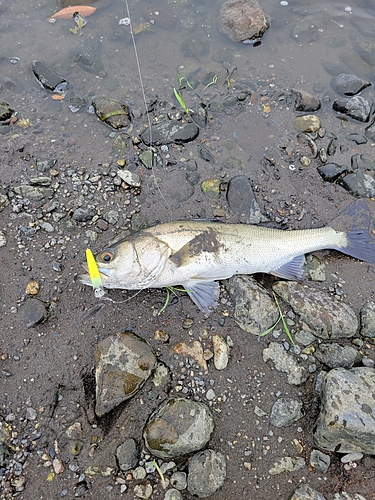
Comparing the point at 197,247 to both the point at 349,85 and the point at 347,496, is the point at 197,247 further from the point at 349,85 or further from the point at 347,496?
the point at 349,85

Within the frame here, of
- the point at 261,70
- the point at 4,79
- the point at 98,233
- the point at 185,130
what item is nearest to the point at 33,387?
the point at 98,233

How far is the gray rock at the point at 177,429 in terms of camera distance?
3846mm

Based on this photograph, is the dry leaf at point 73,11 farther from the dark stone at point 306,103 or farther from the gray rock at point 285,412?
the gray rock at point 285,412

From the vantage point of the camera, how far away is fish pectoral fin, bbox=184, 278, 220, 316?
468 centimetres

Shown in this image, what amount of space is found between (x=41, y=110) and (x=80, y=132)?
81cm

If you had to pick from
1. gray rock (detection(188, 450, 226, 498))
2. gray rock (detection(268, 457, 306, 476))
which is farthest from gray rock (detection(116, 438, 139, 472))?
gray rock (detection(268, 457, 306, 476))

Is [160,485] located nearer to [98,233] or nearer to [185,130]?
[98,233]

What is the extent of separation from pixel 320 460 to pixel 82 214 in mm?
4140

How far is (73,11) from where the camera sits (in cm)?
692

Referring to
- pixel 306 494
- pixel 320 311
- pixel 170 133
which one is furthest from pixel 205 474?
pixel 170 133

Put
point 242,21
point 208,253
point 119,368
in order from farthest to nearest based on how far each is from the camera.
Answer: point 242,21 < point 208,253 < point 119,368

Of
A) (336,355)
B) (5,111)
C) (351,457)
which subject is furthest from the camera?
(5,111)

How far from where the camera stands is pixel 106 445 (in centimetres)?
400

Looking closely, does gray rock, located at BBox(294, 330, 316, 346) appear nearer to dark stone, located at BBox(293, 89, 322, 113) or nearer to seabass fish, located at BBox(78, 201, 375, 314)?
seabass fish, located at BBox(78, 201, 375, 314)
